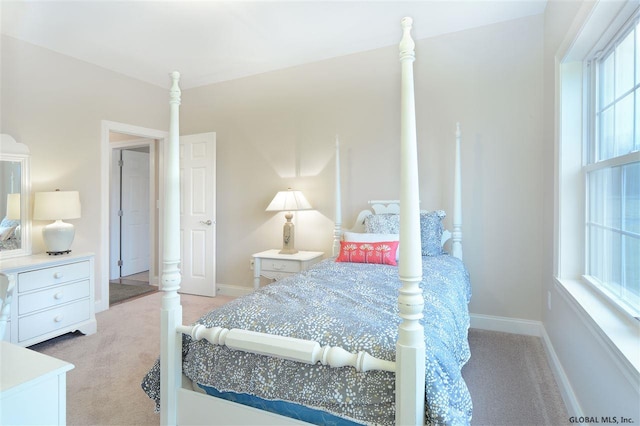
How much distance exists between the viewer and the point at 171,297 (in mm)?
1566

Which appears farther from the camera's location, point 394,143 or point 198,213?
point 198,213

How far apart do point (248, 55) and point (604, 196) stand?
3.24 meters

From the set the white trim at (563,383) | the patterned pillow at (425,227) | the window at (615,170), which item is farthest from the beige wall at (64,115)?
the window at (615,170)

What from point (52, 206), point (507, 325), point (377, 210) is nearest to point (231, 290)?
point (52, 206)

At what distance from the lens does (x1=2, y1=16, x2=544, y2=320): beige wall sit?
2.91 m

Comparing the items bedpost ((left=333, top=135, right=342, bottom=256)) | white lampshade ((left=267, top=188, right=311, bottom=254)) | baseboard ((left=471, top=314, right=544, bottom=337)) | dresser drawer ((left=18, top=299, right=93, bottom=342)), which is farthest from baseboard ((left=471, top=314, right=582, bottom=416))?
dresser drawer ((left=18, top=299, right=93, bottom=342))

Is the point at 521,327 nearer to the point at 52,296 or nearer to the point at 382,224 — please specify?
the point at 382,224

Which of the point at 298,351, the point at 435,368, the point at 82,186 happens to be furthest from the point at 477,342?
the point at 82,186

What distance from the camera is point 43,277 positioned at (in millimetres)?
2709

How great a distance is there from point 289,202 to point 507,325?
7.45 ft

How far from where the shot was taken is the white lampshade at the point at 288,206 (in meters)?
3.44

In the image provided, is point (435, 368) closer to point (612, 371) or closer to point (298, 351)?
point (298, 351)

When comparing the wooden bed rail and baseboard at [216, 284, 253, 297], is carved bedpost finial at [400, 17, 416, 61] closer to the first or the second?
the wooden bed rail

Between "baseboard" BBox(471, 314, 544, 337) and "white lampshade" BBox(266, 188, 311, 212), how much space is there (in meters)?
1.91
